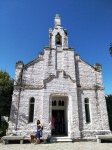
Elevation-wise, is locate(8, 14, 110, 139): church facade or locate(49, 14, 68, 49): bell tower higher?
locate(49, 14, 68, 49): bell tower

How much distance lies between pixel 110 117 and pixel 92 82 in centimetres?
546

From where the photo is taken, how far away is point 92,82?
15.8m

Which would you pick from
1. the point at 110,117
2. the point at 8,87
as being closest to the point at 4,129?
the point at 8,87

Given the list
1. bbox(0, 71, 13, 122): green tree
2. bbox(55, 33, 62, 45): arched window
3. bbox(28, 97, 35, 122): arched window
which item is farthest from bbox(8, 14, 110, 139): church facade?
bbox(0, 71, 13, 122): green tree

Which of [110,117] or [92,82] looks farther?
[110,117]

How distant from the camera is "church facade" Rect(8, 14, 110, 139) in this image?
13414mm

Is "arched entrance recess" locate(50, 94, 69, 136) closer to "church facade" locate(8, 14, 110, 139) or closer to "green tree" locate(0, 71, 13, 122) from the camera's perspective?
"church facade" locate(8, 14, 110, 139)

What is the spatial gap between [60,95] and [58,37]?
8.24 metres

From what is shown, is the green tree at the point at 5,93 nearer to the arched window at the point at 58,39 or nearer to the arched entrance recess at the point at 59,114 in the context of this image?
the arched entrance recess at the point at 59,114

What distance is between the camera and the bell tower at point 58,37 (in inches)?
675

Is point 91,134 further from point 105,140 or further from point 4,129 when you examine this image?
point 4,129

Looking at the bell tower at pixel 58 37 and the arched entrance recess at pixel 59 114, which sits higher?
the bell tower at pixel 58 37

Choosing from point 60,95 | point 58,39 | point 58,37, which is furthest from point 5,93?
point 58,37

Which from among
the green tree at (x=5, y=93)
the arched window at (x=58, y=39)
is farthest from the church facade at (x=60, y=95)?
the green tree at (x=5, y=93)
